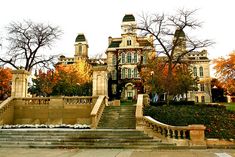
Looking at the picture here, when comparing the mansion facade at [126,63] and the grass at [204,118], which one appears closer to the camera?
the grass at [204,118]

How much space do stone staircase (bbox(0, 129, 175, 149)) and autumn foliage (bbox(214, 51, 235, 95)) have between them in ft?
112

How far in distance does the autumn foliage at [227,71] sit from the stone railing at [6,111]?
35.8 metres

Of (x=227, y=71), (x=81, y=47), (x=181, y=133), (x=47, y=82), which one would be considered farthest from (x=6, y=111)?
(x=81, y=47)

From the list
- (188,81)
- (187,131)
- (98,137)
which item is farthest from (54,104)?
(188,81)

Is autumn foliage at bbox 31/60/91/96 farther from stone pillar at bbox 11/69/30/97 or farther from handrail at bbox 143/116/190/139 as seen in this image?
handrail at bbox 143/116/190/139

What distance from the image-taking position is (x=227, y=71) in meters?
45.4

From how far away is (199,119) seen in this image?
58.9ft

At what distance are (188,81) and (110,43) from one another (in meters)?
34.5

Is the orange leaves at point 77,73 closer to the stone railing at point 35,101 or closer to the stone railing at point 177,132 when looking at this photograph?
the stone railing at point 35,101

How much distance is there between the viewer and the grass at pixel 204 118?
15791 mm

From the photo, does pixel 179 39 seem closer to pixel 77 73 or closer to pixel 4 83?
pixel 77 73

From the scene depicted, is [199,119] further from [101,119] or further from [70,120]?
[70,120]

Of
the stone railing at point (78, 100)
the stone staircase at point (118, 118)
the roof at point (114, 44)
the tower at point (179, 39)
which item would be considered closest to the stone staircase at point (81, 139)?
the stone staircase at point (118, 118)

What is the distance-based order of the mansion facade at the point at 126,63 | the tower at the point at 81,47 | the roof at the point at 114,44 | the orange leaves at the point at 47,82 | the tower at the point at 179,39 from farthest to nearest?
1. the tower at the point at 81,47
2. the roof at the point at 114,44
3. the mansion facade at the point at 126,63
4. the orange leaves at the point at 47,82
5. the tower at the point at 179,39
